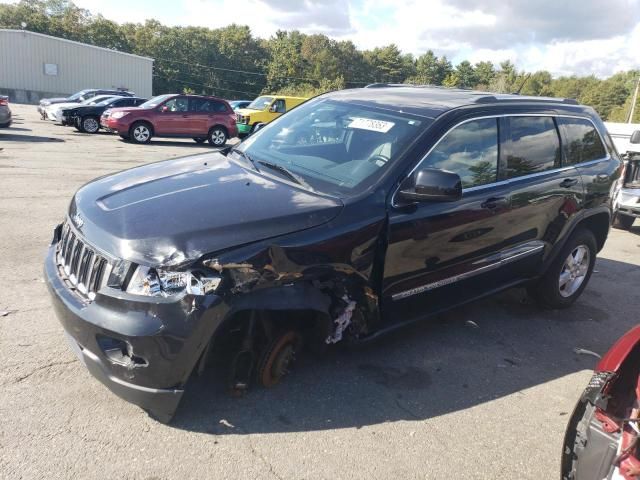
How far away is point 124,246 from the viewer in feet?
8.62

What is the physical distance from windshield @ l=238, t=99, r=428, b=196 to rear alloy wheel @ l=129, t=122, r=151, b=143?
552 inches

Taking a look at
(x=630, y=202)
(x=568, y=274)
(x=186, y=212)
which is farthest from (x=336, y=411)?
(x=630, y=202)

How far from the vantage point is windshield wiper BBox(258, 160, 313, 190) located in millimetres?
3400

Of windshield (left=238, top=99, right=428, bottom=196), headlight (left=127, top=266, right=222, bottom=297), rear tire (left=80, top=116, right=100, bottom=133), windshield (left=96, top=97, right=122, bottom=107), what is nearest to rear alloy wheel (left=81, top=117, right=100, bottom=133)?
rear tire (left=80, top=116, right=100, bottom=133)

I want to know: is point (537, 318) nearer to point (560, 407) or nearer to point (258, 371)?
point (560, 407)

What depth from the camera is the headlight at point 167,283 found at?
2533 mm

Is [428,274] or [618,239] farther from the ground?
[428,274]

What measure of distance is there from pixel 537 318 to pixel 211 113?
616 inches

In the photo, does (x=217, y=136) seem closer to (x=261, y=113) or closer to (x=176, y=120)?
(x=176, y=120)

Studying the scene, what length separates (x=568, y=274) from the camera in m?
5.07

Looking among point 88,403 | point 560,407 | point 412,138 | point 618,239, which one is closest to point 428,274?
point 412,138

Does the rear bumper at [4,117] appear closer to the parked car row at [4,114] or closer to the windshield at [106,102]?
the parked car row at [4,114]

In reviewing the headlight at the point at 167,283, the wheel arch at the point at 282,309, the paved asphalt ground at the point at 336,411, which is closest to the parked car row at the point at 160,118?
the paved asphalt ground at the point at 336,411

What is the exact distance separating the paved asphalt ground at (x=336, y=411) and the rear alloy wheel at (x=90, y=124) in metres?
16.1
